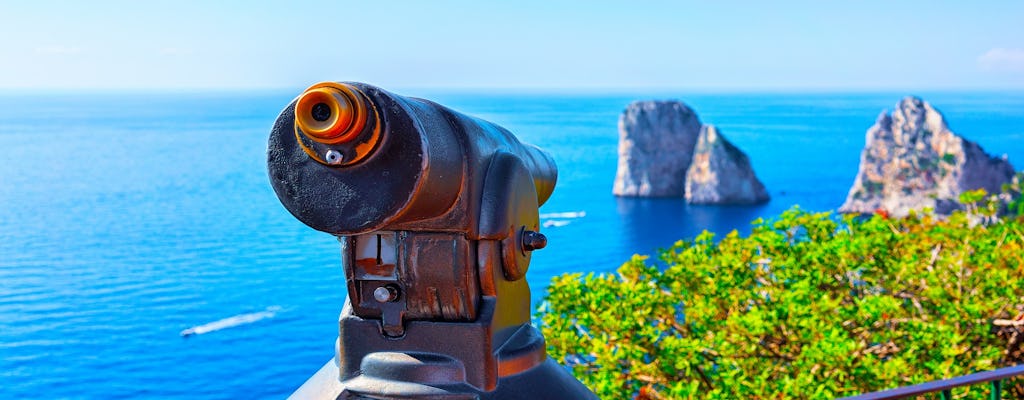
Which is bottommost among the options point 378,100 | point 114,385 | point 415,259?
point 114,385

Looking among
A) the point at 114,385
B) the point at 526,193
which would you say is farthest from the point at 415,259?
the point at 114,385

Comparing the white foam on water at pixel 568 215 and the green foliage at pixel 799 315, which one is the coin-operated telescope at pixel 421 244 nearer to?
the green foliage at pixel 799 315

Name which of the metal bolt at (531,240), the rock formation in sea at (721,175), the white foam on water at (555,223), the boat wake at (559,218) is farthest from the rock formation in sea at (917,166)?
the metal bolt at (531,240)

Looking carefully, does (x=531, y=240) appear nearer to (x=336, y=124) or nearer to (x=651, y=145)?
(x=336, y=124)

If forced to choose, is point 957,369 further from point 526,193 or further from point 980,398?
point 526,193

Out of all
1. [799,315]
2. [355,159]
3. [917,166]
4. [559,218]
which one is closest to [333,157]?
[355,159]

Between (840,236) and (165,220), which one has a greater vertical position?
(840,236)

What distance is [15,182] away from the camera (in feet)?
252

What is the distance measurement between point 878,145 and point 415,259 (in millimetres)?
75537

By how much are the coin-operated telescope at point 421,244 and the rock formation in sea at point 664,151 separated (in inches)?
3070

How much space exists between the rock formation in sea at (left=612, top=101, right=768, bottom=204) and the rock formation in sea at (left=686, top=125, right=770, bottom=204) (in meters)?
0.08

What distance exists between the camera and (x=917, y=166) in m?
69.0

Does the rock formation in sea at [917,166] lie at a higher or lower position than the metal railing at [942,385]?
lower

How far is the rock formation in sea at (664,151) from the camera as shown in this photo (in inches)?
3108
